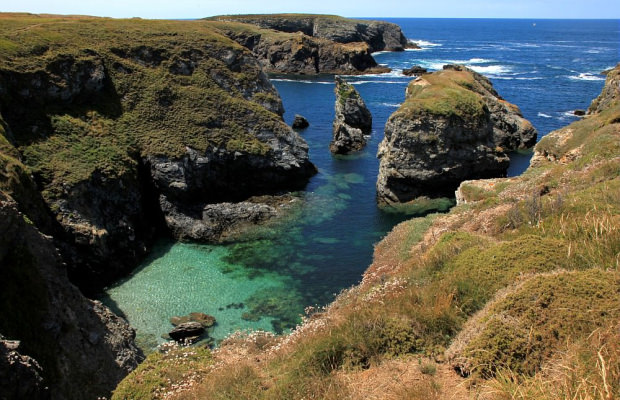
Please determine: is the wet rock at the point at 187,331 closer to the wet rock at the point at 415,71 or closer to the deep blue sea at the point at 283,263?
the deep blue sea at the point at 283,263

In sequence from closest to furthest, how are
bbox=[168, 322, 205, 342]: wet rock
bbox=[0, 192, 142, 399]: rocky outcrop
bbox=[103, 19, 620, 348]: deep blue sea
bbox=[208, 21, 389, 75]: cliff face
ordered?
bbox=[0, 192, 142, 399]: rocky outcrop < bbox=[168, 322, 205, 342]: wet rock < bbox=[103, 19, 620, 348]: deep blue sea < bbox=[208, 21, 389, 75]: cliff face

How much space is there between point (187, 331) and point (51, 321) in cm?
961

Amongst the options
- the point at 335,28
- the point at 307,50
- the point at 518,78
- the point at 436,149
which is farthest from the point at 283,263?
the point at 335,28

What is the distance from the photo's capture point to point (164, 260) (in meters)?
38.4

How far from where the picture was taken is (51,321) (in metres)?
20.4

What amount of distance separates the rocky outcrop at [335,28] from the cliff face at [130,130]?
385 feet

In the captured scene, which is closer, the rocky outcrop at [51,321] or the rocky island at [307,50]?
the rocky outcrop at [51,321]

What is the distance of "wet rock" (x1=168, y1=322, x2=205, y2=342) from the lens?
28.3 meters

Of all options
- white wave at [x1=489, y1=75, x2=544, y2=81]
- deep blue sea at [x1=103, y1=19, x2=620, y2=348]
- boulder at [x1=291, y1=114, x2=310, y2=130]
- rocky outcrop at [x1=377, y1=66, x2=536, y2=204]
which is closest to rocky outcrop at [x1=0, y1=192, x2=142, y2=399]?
deep blue sea at [x1=103, y1=19, x2=620, y2=348]

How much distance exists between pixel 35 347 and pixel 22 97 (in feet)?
103

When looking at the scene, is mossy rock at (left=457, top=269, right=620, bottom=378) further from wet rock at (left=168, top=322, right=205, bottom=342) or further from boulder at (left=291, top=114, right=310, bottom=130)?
boulder at (left=291, top=114, right=310, bottom=130)

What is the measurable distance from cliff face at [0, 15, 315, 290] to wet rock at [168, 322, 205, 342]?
393 inches

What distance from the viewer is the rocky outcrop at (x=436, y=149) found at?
48.1 m

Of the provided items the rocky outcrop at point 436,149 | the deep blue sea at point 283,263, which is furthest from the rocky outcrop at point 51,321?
the rocky outcrop at point 436,149
